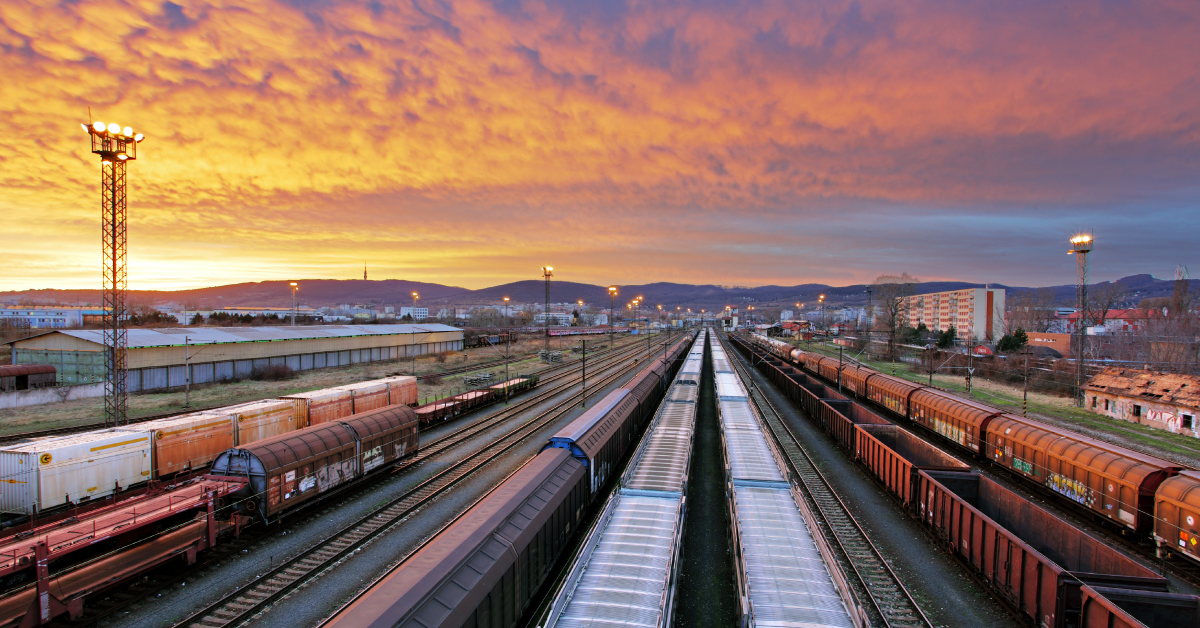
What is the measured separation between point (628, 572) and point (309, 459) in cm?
1467

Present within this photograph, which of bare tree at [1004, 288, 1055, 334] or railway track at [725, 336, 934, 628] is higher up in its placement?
bare tree at [1004, 288, 1055, 334]

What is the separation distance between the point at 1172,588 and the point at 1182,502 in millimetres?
2648

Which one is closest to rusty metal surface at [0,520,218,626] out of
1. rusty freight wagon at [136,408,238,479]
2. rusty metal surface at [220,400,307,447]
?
rusty freight wagon at [136,408,238,479]

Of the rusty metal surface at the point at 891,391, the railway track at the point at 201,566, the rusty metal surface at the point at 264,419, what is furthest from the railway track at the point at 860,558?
the rusty metal surface at the point at 264,419

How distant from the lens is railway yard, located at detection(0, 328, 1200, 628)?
1023cm

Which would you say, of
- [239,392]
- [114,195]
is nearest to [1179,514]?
[114,195]

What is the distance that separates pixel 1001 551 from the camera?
12797 mm

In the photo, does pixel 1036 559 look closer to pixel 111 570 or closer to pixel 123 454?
pixel 111 570

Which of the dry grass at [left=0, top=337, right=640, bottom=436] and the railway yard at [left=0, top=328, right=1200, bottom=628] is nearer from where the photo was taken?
the railway yard at [left=0, top=328, right=1200, bottom=628]

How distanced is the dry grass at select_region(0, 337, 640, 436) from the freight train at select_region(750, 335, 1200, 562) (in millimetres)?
40678

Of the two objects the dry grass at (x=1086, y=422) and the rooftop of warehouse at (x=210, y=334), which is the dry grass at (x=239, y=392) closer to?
the rooftop of warehouse at (x=210, y=334)

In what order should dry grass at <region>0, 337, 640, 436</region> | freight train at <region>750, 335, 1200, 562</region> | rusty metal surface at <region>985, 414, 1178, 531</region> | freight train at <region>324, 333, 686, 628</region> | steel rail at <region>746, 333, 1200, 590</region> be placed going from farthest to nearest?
dry grass at <region>0, 337, 640, 436</region> → rusty metal surface at <region>985, 414, 1178, 531</region> → steel rail at <region>746, 333, 1200, 590</region> → freight train at <region>750, 335, 1200, 562</region> → freight train at <region>324, 333, 686, 628</region>

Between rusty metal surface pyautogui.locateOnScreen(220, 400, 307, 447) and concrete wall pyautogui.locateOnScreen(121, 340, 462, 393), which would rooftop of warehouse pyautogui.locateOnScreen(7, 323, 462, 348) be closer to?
concrete wall pyautogui.locateOnScreen(121, 340, 462, 393)

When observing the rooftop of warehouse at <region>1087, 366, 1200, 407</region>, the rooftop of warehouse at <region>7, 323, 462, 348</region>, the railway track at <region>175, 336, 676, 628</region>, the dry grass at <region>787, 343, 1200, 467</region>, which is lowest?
the railway track at <region>175, 336, 676, 628</region>
